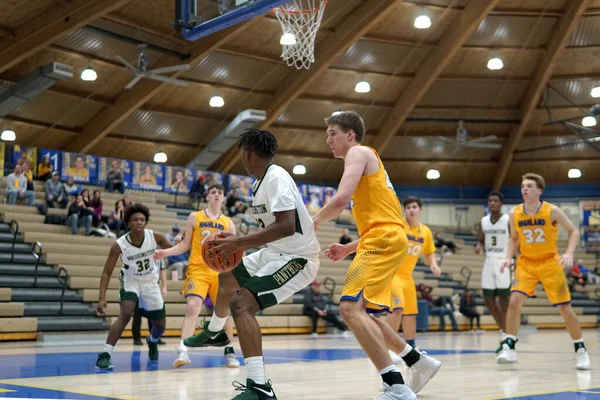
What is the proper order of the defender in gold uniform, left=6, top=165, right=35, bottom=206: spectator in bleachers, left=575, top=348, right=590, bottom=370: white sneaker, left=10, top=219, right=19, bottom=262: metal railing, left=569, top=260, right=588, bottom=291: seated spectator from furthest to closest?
left=569, top=260, right=588, bottom=291: seated spectator → left=6, top=165, right=35, bottom=206: spectator in bleachers → left=10, top=219, right=19, bottom=262: metal railing → the defender in gold uniform → left=575, top=348, right=590, bottom=370: white sneaker

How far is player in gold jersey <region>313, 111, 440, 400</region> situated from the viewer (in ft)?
15.9

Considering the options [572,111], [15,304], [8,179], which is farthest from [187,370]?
[572,111]

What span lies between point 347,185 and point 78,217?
13.7 m

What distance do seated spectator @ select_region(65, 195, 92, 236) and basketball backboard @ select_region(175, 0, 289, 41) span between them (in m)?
7.40

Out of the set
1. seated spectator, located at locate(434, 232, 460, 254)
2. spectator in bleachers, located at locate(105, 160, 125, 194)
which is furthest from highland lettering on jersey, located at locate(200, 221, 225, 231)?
seated spectator, located at locate(434, 232, 460, 254)

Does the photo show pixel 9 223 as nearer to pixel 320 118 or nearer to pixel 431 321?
pixel 431 321

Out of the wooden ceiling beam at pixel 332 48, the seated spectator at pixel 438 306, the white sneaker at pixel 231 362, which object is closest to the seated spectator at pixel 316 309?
the seated spectator at pixel 438 306

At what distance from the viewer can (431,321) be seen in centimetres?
1998

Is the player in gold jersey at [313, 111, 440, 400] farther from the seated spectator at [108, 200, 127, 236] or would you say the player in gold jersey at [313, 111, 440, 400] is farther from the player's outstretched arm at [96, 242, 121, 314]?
the seated spectator at [108, 200, 127, 236]

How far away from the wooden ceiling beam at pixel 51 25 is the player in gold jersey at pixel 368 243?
13.0 meters

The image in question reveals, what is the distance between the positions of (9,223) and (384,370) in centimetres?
1365

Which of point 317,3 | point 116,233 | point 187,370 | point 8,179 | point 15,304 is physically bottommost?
point 187,370

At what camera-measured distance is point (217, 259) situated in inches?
189

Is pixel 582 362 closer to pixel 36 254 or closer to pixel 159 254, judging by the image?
pixel 159 254
